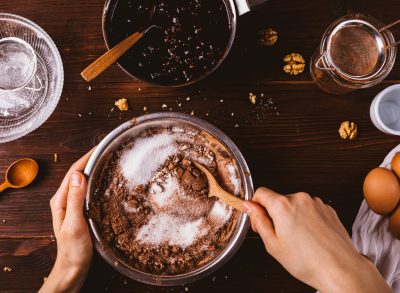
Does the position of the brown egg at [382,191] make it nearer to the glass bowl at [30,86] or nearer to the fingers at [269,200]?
the fingers at [269,200]

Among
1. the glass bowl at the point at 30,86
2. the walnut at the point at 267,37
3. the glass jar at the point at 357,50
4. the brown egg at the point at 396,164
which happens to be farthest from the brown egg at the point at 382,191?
the glass bowl at the point at 30,86

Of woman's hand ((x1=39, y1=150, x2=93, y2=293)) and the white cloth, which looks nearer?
woman's hand ((x1=39, y1=150, x2=93, y2=293))

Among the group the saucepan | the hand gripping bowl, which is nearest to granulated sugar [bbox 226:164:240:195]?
the hand gripping bowl

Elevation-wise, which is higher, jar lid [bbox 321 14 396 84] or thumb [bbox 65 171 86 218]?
jar lid [bbox 321 14 396 84]

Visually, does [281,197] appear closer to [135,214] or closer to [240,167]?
[240,167]

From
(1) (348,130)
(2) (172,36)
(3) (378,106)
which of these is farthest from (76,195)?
(3) (378,106)

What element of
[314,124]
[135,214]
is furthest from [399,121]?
[135,214]

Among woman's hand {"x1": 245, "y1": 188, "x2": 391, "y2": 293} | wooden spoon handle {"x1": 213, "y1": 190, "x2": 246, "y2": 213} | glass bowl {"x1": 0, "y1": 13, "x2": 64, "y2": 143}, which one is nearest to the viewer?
woman's hand {"x1": 245, "y1": 188, "x2": 391, "y2": 293}

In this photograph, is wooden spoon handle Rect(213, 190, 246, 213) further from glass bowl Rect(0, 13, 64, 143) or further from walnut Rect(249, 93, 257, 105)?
glass bowl Rect(0, 13, 64, 143)
